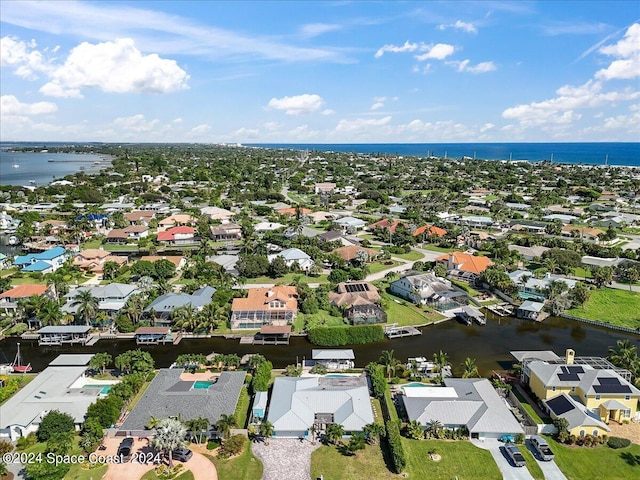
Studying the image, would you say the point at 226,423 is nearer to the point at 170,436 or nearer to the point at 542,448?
the point at 170,436

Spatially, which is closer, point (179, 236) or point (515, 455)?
point (515, 455)

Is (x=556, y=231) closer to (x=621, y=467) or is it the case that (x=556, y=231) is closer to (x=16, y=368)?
(x=621, y=467)

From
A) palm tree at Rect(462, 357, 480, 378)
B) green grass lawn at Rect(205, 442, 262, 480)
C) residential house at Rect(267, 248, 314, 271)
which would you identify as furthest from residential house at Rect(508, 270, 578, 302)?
green grass lawn at Rect(205, 442, 262, 480)

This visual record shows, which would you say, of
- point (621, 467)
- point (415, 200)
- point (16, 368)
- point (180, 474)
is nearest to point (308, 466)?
point (180, 474)

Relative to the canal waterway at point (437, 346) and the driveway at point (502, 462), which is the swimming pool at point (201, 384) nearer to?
the canal waterway at point (437, 346)

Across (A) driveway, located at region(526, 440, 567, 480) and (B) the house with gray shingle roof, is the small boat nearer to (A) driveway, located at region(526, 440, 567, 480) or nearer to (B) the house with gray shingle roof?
(B) the house with gray shingle roof

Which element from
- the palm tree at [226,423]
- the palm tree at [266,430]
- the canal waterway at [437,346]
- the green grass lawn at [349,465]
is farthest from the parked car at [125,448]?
the canal waterway at [437,346]

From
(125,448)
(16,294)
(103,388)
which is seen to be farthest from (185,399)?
(16,294)
